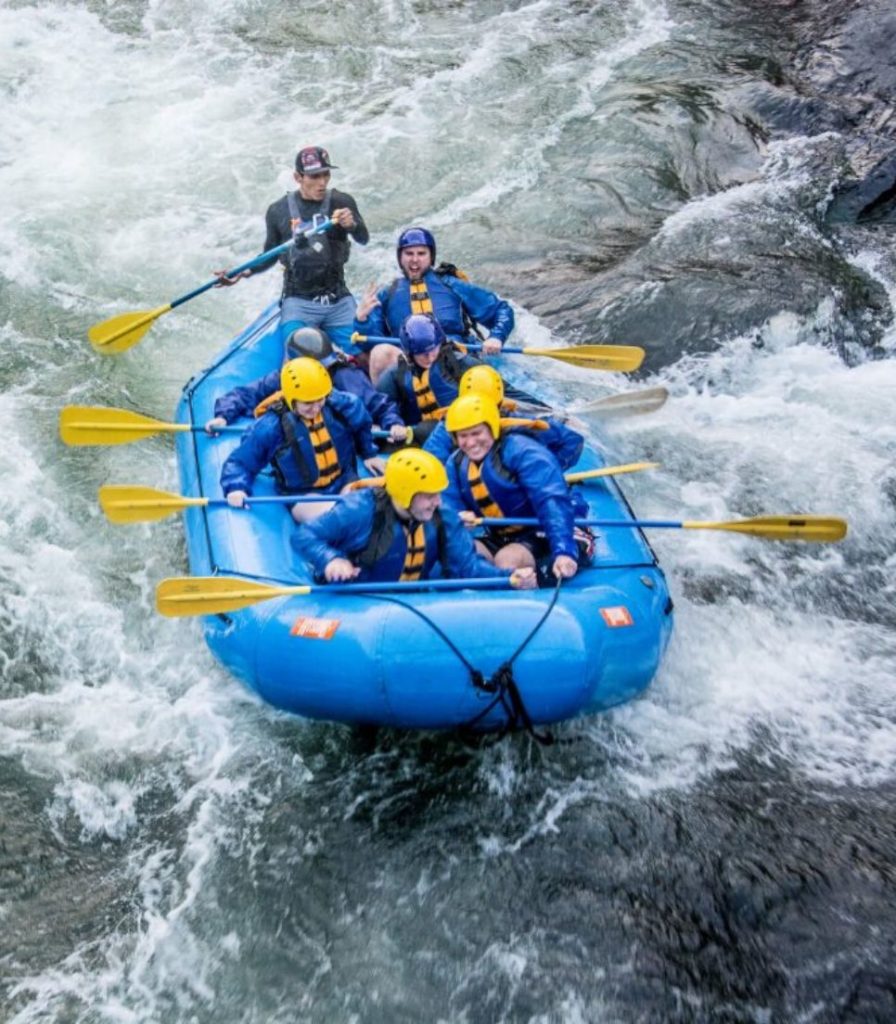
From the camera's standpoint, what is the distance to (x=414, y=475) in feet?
14.1

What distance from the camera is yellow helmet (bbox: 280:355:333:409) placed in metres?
4.98

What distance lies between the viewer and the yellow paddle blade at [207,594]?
441 cm

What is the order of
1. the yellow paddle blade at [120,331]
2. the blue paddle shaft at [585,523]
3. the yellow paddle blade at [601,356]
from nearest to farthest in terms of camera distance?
1. the blue paddle shaft at [585,523]
2. the yellow paddle blade at [601,356]
3. the yellow paddle blade at [120,331]

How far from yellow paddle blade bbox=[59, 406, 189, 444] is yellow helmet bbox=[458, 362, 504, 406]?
1544 millimetres

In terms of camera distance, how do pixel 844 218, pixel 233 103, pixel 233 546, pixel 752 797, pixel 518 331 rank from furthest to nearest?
pixel 233 103, pixel 844 218, pixel 518 331, pixel 233 546, pixel 752 797

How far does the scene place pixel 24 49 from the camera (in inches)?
468

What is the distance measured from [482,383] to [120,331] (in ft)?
9.87

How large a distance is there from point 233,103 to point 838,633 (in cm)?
854

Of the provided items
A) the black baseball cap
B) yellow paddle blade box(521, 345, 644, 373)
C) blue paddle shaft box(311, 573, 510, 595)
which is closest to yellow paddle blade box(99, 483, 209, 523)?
blue paddle shaft box(311, 573, 510, 595)

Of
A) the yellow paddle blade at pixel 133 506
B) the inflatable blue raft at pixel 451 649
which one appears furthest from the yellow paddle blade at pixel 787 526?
the yellow paddle blade at pixel 133 506

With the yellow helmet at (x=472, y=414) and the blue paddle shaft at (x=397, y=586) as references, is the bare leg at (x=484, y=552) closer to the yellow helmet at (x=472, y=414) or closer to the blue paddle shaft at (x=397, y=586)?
the blue paddle shaft at (x=397, y=586)

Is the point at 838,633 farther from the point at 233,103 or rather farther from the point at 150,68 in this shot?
the point at 150,68

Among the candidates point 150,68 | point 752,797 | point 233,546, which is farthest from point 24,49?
point 752,797

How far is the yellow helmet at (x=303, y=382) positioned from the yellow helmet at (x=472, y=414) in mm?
628
